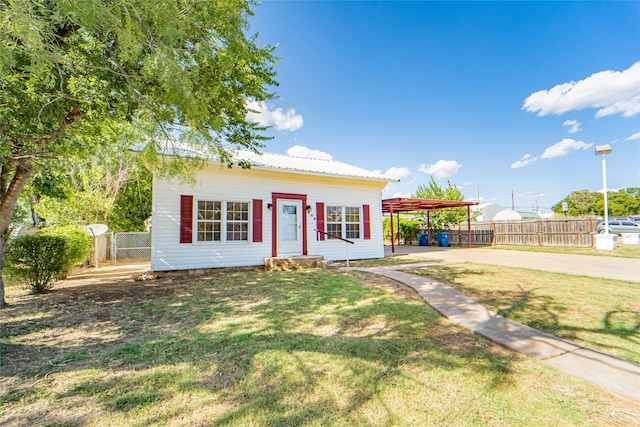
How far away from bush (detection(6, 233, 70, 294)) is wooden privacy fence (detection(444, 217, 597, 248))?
2013 cm

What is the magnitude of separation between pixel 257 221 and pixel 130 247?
7450 mm

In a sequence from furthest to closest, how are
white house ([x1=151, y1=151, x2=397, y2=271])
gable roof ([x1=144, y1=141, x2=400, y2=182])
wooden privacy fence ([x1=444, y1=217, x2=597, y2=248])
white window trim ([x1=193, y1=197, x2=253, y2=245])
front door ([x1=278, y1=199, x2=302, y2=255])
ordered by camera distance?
wooden privacy fence ([x1=444, y1=217, x2=597, y2=248])
front door ([x1=278, y1=199, x2=302, y2=255])
white window trim ([x1=193, y1=197, x2=253, y2=245])
white house ([x1=151, y1=151, x2=397, y2=271])
gable roof ([x1=144, y1=141, x2=400, y2=182])

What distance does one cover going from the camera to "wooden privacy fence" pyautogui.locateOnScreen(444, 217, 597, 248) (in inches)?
566

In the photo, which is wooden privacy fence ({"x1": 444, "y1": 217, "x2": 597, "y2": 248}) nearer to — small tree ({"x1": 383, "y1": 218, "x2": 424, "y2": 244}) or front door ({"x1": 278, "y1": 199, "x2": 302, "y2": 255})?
small tree ({"x1": 383, "y1": 218, "x2": 424, "y2": 244})

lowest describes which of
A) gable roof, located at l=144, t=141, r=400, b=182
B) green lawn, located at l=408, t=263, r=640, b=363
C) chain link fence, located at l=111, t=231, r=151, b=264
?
green lawn, located at l=408, t=263, r=640, b=363

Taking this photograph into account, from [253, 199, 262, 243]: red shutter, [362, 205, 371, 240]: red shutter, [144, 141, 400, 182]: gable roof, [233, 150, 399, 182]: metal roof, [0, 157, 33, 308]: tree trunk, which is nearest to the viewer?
[0, 157, 33, 308]: tree trunk

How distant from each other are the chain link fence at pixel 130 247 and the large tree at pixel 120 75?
768cm

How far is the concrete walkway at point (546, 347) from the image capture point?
2.34 meters

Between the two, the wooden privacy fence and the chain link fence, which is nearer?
the chain link fence

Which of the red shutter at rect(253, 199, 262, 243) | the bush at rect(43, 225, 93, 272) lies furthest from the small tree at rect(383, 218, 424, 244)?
the bush at rect(43, 225, 93, 272)

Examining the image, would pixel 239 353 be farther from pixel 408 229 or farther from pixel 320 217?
pixel 408 229

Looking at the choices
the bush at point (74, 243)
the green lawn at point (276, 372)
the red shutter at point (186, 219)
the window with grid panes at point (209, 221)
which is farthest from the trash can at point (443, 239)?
the bush at point (74, 243)

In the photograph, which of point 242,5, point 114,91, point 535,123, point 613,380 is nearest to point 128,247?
point 114,91

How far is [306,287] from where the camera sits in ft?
19.7
